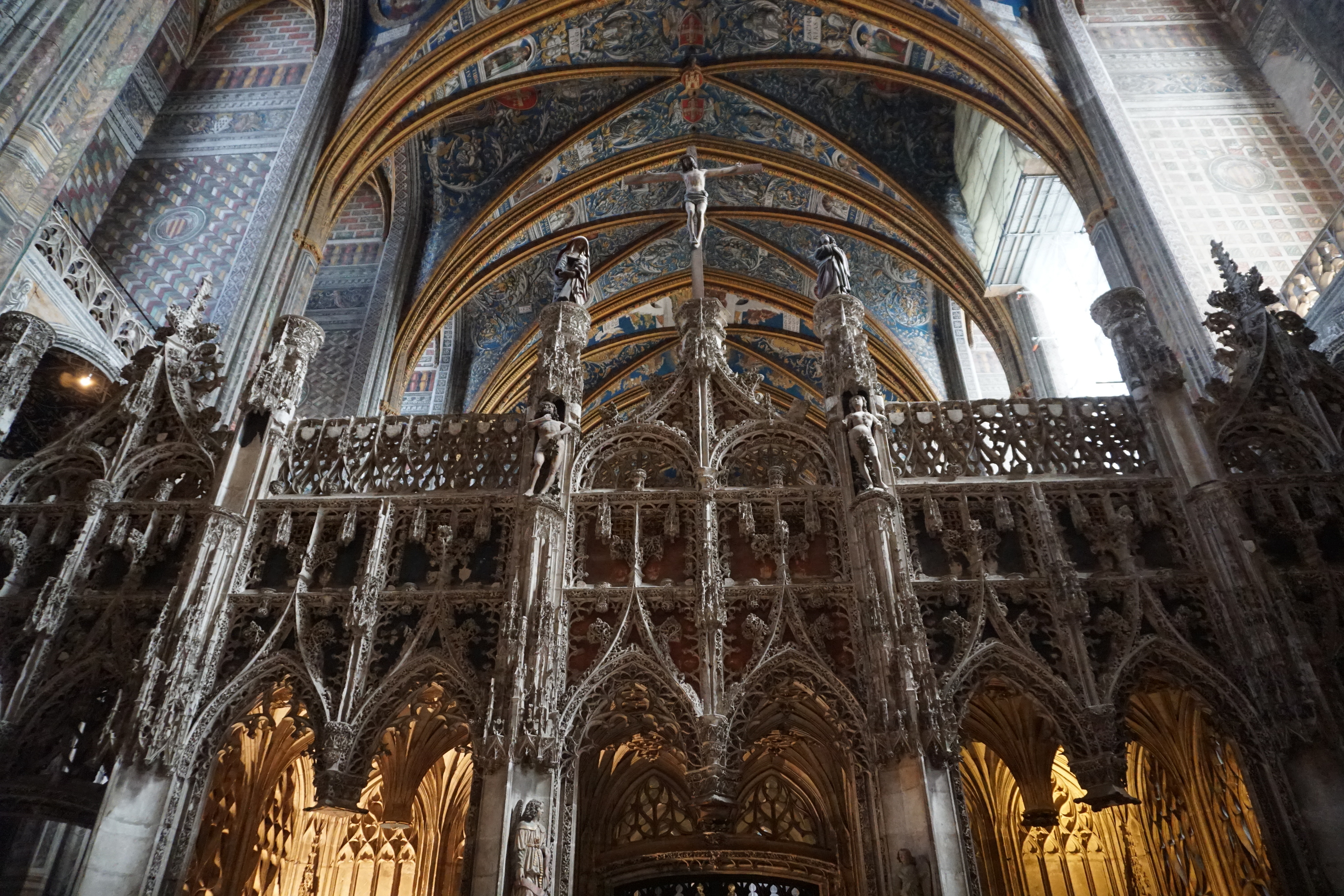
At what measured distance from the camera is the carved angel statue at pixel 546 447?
28.1ft

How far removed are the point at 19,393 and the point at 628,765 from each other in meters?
7.61

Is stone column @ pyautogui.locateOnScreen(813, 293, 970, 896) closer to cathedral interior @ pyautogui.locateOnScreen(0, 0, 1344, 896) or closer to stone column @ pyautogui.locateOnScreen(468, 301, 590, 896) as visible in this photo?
cathedral interior @ pyautogui.locateOnScreen(0, 0, 1344, 896)

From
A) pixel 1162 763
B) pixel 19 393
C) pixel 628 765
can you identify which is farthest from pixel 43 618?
pixel 1162 763

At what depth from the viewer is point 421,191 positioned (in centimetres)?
1770

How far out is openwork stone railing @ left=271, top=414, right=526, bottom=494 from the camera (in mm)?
9117

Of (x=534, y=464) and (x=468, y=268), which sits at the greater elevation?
(x=468, y=268)

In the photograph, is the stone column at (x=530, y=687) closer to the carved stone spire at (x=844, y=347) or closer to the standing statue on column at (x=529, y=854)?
the standing statue on column at (x=529, y=854)

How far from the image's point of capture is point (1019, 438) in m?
9.15

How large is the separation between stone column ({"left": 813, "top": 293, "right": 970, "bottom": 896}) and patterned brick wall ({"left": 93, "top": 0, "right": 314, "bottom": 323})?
824 cm

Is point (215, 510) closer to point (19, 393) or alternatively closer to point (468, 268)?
point (19, 393)

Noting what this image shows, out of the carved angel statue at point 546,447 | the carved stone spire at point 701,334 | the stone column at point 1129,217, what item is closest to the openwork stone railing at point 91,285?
the carved angel statue at point 546,447

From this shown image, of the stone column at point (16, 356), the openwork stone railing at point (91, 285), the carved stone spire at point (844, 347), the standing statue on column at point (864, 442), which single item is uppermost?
the openwork stone railing at point (91, 285)

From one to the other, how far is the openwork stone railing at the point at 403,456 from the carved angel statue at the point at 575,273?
69.0 inches

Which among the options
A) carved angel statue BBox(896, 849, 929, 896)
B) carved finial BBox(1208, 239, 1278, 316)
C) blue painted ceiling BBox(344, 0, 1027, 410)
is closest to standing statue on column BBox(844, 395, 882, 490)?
carved angel statue BBox(896, 849, 929, 896)
